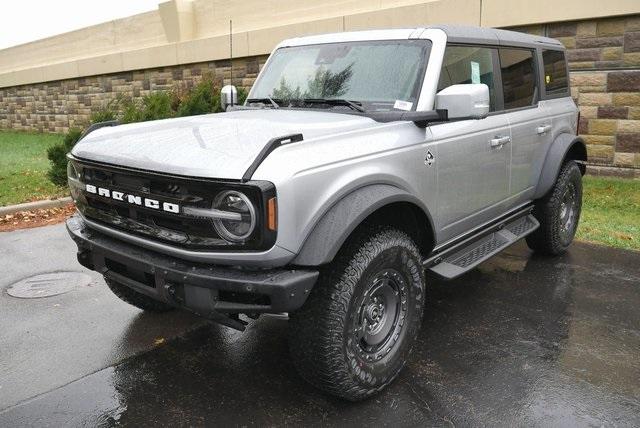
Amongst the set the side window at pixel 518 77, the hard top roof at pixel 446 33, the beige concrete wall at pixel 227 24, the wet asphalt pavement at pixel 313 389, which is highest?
the beige concrete wall at pixel 227 24

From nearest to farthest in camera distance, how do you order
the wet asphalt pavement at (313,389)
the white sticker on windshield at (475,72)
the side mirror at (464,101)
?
the wet asphalt pavement at (313,389) → the side mirror at (464,101) → the white sticker on windshield at (475,72)

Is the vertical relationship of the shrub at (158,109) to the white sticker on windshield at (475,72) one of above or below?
below

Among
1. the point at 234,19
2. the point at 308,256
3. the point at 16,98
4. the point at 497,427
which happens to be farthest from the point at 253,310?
the point at 16,98

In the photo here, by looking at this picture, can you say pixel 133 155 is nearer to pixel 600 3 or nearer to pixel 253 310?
pixel 253 310

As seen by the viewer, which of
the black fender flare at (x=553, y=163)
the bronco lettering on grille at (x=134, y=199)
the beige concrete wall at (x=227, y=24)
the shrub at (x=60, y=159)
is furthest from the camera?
the beige concrete wall at (x=227, y=24)

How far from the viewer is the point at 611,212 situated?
23.7 ft

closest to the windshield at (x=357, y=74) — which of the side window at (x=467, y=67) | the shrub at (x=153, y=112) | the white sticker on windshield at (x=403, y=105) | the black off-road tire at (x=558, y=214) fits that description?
the white sticker on windshield at (x=403, y=105)

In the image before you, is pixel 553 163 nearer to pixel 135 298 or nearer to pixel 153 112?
pixel 135 298

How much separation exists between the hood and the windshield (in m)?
0.30

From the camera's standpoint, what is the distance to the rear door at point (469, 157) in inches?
143

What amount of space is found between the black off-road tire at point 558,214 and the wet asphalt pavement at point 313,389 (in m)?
0.51

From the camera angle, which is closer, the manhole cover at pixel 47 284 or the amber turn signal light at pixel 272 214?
the amber turn signal light at pixel 272 214

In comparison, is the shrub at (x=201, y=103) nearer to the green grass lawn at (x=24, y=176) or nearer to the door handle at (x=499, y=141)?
the green grass lawn at (x=24, y=176)

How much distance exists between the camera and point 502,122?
4266 millimetres
